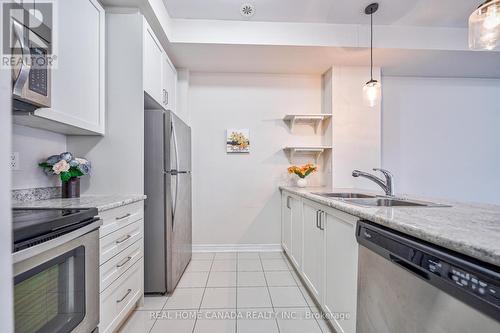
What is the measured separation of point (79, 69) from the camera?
1.68m

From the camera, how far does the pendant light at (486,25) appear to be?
4.79 ft

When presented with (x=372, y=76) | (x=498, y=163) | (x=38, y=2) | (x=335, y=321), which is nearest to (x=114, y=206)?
(x=38, y=2)

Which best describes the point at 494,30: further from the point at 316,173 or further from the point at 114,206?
the point at 114,206

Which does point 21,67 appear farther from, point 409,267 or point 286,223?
point 286,223

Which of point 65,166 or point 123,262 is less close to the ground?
point 65,166

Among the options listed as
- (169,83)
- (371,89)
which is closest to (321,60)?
(371,89)

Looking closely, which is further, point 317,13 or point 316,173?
point 316,173

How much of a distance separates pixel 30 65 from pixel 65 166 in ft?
2.35

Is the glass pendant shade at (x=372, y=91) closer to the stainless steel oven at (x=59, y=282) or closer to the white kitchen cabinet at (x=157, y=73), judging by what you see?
the white kitchen cabinet at (x=157, y=73)

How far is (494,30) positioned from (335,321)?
2.01 meters

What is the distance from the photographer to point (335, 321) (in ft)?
4.96

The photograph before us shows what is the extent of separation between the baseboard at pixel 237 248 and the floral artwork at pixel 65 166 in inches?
72.2

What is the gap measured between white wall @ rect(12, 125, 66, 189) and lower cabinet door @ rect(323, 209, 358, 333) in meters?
2.01

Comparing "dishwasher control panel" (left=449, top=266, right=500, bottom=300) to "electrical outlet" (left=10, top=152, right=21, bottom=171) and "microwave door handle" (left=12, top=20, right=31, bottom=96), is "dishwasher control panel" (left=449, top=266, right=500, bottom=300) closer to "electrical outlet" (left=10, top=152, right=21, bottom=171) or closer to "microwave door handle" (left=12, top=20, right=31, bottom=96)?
"microwave door handle" (left=12, top=20, right=31, bottom=96)
